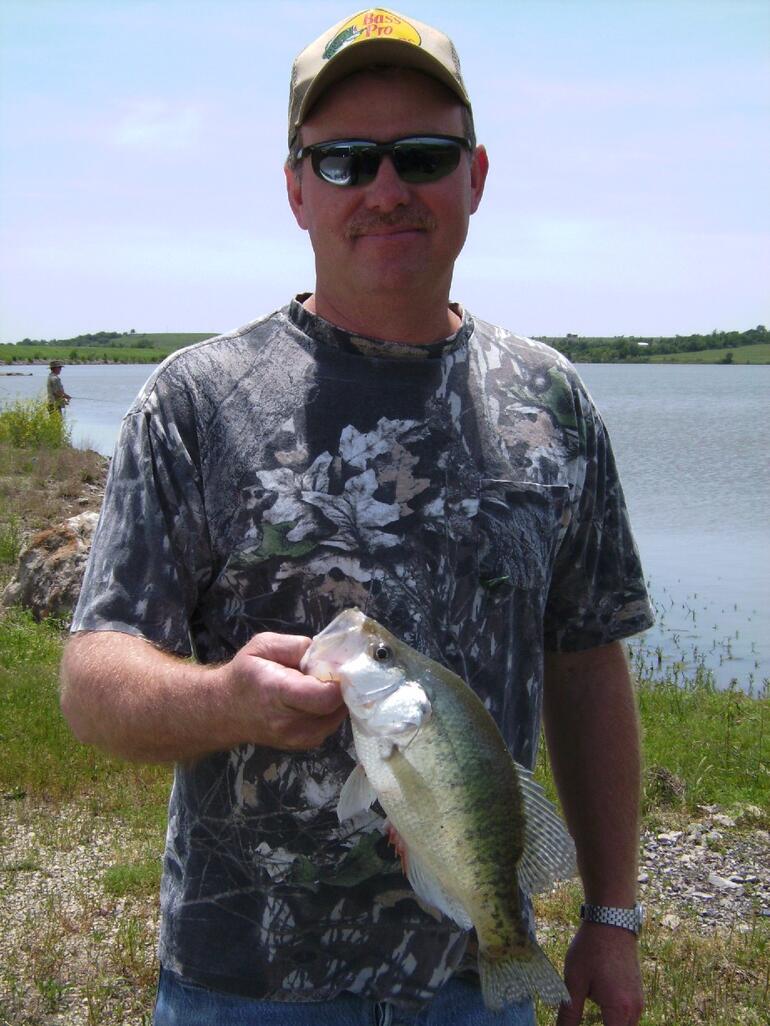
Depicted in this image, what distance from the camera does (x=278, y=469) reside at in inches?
101

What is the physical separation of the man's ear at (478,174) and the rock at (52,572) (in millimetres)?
9137

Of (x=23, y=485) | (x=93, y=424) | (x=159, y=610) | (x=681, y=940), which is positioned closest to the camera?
(x=159, y=610)

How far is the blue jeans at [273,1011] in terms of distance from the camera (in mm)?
2418

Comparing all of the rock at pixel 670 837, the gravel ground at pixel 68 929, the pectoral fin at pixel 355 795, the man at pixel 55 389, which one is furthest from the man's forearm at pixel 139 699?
the man at pixel 55 389

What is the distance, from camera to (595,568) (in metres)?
3.01

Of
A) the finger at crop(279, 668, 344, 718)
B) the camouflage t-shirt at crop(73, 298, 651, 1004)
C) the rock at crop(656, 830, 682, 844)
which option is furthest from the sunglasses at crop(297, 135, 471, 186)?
the rock at crop(656, 830, 682, 844)

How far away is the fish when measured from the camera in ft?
6.89

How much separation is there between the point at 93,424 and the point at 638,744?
42364mm

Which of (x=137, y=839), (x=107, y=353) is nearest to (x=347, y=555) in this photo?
(x=137, y=839)

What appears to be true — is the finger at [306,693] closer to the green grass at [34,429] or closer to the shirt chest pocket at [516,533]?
the shirt chest pocket at [516,533]

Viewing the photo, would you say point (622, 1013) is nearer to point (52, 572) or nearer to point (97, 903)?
point (97, 903)

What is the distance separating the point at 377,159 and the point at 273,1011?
1967 millimetres

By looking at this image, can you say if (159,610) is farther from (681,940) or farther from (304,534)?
(681,940)

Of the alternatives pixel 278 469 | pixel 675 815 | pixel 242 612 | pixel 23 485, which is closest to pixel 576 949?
pixel 242 612
